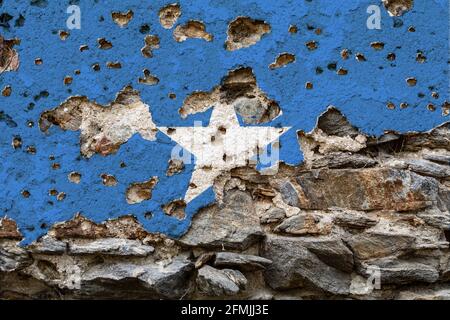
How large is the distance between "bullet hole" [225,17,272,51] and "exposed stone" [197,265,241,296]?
0.85 metres

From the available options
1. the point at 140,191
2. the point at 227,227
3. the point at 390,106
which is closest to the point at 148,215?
the point at 140,191

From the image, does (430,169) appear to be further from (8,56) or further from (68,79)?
(8,56)

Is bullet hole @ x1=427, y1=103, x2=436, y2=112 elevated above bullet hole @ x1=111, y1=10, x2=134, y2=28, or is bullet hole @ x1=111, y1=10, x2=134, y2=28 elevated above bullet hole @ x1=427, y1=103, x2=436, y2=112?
bullet hole @ x1=111, y1=10, x2=134, y2=28

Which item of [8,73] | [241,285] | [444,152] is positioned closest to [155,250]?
[241,285]

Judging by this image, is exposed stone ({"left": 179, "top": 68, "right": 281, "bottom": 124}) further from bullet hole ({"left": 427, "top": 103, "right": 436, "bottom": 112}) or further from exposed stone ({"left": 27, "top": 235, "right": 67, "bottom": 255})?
exposed stone ({"left": 27, "top": 235, "right": 67, "bottom": 255})

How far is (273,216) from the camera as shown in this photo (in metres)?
2.10

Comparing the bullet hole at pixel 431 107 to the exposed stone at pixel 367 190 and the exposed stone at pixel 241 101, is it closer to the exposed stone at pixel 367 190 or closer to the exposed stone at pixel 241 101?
the exposed stone at pixel 367 190

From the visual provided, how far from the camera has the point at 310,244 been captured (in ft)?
6.81

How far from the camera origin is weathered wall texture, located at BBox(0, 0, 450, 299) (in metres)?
2.09

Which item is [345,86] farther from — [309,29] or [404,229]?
[404,229]

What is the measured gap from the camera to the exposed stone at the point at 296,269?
207 centimetres

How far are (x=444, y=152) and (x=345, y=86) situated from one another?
46 centimetres

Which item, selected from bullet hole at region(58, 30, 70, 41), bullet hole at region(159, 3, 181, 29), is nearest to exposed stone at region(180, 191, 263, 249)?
bullet hole at region(159, 3, 181, 29)

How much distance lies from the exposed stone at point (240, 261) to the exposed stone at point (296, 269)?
40 mm
